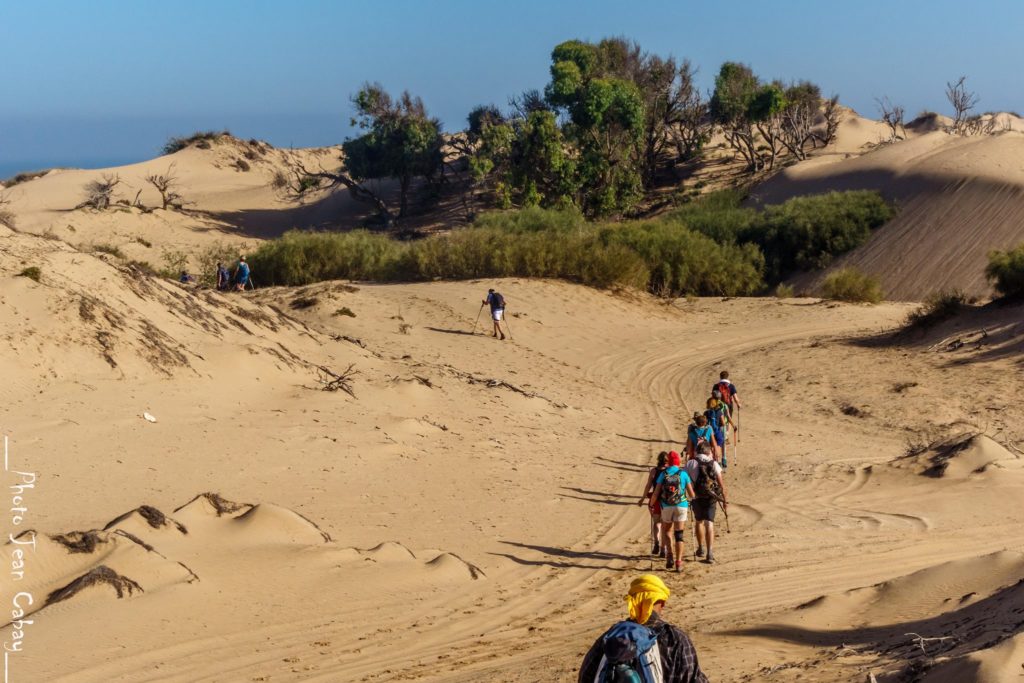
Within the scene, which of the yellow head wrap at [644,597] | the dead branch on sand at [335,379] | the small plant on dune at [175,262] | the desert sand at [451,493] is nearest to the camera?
the yellow head wrap at [644,597]

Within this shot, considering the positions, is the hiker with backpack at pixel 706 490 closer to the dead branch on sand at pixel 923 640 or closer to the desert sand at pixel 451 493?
the desert sand at pixel 451 493

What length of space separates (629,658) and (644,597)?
1.23 ft

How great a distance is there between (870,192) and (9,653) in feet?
130

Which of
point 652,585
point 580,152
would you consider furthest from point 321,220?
point 652,585

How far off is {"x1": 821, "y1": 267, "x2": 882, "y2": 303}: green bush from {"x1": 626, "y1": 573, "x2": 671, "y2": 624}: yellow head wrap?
29548mm

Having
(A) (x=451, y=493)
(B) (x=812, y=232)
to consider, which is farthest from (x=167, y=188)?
(A) (x=451, y=493)

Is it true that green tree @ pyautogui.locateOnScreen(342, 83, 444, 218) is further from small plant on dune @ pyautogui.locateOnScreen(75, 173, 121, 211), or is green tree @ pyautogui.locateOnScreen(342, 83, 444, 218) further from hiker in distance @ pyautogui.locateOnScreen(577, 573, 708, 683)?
hiker in distance @ pyautogui.locateOnScreen(577, 573, 708, 683)

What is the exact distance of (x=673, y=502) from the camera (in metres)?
11.1

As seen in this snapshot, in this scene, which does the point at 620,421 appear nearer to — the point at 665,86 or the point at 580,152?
the point at 580,152

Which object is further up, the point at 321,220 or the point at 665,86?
the point at 665,86

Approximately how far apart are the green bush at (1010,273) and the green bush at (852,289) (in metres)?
5.89

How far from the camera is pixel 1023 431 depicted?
18359 mm

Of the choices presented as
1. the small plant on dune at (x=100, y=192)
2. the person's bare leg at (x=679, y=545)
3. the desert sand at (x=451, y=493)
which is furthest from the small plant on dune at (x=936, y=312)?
the small plant on dune at (x=100, y=192)

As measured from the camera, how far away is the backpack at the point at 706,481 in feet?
37.1
